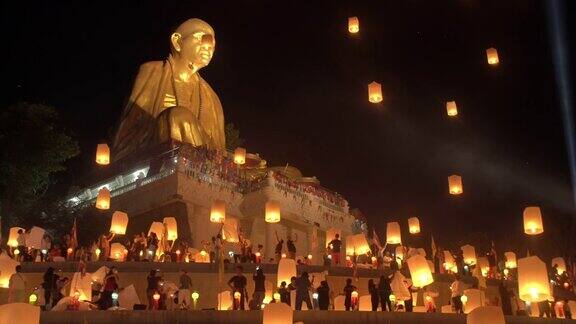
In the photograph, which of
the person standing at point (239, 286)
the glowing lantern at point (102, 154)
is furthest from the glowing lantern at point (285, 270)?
the glowing lantern at point (102, 154)

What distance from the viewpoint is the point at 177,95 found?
89.0ft

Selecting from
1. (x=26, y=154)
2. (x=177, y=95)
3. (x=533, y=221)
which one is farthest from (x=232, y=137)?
(x=533, y=221)

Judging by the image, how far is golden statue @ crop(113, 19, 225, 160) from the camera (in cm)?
2563

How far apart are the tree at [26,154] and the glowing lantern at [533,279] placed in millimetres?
14629

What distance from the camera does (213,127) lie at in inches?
1090

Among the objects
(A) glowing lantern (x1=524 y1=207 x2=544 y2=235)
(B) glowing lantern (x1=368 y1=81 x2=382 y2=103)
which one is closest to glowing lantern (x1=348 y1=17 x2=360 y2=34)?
(B) glowing lantern (x1=368 y1=81 x2=382 y2=103)

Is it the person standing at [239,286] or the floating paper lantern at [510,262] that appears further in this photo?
the floating paper lantern at [510,262]

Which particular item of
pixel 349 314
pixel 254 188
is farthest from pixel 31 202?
pixel 349 314

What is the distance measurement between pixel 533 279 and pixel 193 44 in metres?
18.6

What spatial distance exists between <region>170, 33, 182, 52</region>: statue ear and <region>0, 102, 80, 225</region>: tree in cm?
678

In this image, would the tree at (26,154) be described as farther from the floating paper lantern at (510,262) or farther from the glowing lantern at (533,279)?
the glowing lantern at (533,279)

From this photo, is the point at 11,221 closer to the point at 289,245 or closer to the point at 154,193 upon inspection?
the point at 154,193

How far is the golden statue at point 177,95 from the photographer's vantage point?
25.6 meters

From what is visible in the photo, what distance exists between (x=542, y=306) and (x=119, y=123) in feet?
54.1
